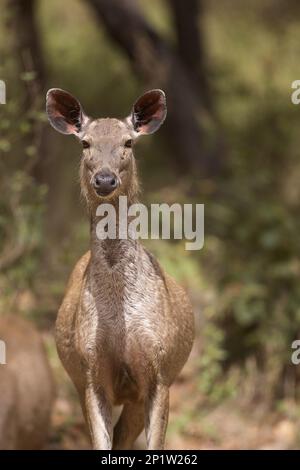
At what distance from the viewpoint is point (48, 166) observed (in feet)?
41.8

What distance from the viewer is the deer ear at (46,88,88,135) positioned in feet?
22.4

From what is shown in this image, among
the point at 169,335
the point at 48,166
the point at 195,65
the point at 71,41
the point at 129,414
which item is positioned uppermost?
the point at 71,41

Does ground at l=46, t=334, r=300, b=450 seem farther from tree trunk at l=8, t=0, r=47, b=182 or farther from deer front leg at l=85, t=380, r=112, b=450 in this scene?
deer front leg at l=85, t=380, r=112, b=450

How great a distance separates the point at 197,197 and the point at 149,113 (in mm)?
6177

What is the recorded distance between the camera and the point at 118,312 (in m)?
6.55

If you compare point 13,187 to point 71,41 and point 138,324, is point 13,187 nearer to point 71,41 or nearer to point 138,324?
point 138,324

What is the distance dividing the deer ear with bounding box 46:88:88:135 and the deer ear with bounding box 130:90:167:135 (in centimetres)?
33

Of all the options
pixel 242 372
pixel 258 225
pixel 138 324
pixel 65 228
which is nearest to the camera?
pixel 138 324

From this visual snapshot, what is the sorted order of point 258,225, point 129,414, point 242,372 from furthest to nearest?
1. point 258,225
2. point 242,372
3. point 129,414

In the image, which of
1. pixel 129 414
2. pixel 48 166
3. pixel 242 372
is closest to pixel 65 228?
pixel 48 166

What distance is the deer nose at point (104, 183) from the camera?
6152 mm

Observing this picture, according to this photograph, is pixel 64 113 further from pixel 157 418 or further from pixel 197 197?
pixel 197 197

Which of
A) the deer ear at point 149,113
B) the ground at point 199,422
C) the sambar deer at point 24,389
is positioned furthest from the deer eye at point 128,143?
the ground at point 199,422

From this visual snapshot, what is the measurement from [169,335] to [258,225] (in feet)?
18.7
